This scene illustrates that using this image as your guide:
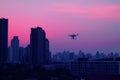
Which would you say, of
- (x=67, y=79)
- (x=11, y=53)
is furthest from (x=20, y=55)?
(x=67, y=79)

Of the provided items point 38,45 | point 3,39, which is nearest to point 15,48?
point 3,39

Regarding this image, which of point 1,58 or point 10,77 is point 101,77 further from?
point 1,58

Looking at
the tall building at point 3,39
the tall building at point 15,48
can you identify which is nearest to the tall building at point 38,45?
the tall building at point 3,39

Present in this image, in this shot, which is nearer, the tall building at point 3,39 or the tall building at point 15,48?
the tall building at point 3,39

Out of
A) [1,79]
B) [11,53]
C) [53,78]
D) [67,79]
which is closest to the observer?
[1,79]

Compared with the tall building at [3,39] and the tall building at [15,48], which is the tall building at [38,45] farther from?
the tall building at [15,48]

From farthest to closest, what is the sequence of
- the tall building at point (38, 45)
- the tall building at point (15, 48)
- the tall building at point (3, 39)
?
the tall building at point (15, 48), the tall building at point (38, 45), the tall building at point (3, 39)

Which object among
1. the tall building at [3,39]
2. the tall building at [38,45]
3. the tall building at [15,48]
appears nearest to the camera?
the tall building at [3,39]

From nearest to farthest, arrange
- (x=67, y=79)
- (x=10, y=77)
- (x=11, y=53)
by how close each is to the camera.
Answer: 1. (x=10, y=77)
2. (x=67, y=79)
3. (x=11, y=53)
